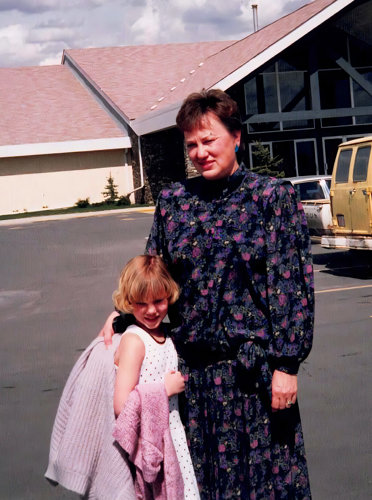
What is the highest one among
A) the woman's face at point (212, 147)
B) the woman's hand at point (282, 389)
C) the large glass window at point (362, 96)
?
the large glass window at point (362, 96)

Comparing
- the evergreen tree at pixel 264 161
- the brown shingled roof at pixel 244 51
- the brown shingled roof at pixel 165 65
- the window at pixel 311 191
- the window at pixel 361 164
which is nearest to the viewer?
the window at pixel 361 164

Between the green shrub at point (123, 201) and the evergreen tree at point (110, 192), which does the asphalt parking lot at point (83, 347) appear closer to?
the green shrub at point (123, 201)

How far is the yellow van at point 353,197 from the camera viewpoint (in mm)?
11727

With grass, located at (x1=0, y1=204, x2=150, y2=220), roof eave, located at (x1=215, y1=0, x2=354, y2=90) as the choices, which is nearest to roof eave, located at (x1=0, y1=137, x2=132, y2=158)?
grass, located at (x1=0, y1=204, x2=150, y2=220)

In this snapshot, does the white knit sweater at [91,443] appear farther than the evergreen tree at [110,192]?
No

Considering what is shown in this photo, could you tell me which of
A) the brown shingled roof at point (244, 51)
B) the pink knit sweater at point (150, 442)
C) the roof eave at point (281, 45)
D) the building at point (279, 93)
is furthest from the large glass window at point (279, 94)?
the pink knit sweater at point (150, 442)

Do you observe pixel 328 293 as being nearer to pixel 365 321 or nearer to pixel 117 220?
pixel 365 321

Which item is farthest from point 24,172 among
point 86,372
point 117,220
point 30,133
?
point 86,372

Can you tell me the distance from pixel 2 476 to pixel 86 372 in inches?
86.7

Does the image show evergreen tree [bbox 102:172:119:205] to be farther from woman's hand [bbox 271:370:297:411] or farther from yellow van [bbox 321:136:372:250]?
woman's hand [bbox 271:370:297:411]

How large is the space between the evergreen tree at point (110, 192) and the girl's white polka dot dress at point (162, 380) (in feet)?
99.9

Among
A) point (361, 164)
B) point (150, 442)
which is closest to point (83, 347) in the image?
point (150, 442)

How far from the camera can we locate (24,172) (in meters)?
32.9

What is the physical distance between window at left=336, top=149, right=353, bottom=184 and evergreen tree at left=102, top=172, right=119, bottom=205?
21377 mm
